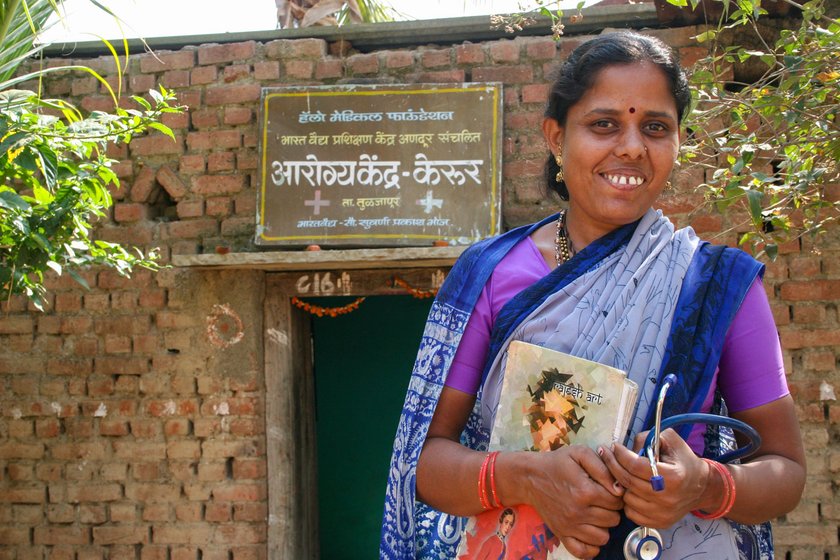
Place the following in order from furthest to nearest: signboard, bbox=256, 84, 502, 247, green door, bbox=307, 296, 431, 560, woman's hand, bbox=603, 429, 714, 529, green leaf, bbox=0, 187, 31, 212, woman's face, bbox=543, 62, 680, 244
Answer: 1. green door, bbox=307, 296, 431, 560
2. signboard, bbox=256, 84, 502, 247
3. green leaf, bbox=0, 187, 31, 212
4. woman's face, bbox=543, 62, 680, 244
5. woman's hand, bbox=603, 429, 714, 529

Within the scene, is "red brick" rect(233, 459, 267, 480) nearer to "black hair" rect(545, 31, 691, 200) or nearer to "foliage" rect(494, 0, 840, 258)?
"foliage" rect(494, 0, 840, 258)

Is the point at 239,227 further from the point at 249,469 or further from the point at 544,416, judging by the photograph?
the point at 544,416

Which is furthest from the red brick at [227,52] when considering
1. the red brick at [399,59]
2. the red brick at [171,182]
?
the red brick at [399,59]

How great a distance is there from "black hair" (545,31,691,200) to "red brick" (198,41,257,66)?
300 centimetres

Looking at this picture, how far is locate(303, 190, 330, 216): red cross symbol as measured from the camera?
13.6 ft

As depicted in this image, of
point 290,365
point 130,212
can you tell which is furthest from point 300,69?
point 290,365

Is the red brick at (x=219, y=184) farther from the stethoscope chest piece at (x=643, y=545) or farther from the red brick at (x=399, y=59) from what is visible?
the stethoscope chest piece at (x=643, y=545)

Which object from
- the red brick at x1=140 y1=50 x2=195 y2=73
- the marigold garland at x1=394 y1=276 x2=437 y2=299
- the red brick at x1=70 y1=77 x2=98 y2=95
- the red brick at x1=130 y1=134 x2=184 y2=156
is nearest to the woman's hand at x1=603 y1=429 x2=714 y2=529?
the marigold garland at x1=394 y1=276 x2=437 y2=299

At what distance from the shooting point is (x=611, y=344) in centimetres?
140

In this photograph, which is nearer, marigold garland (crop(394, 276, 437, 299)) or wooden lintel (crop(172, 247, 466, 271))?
wooden lintel (crop(172, 247, 466, 271))

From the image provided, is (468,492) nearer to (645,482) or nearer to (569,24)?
(645,482)

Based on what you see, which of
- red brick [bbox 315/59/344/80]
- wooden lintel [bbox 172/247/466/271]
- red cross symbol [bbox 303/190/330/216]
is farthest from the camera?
red brick [bbox 315/59/344/80]

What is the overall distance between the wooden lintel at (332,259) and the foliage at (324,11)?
1.64 m

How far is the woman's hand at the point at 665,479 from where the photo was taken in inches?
48.8
